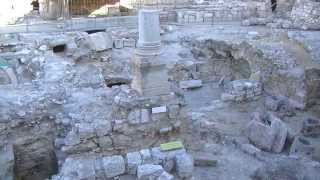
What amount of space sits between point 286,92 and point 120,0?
919cm

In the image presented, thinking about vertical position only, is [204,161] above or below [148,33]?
below

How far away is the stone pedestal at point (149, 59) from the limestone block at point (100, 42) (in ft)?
16.5

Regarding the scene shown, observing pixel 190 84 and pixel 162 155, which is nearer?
pixel 162 155

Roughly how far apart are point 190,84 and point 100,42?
3.23 meters

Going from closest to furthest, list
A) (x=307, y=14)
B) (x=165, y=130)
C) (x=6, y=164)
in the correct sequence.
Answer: (x=6, y=164)
(x=165, y=130)
(x=307, y=14)

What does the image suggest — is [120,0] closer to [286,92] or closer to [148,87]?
[286,92]

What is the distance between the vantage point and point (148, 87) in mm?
9188

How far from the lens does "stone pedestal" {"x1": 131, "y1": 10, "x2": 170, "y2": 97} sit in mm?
9156

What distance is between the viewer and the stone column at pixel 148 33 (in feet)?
30.1

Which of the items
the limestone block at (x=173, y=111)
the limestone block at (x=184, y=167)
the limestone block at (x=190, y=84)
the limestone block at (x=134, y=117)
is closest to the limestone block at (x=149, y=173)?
the limestone block at (x=184, y=167)

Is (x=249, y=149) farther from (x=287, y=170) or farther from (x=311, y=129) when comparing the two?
(x=311, y=129)

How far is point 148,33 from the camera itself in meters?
9.20

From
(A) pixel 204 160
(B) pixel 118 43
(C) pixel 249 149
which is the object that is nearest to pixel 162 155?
(A) pixel 204 160

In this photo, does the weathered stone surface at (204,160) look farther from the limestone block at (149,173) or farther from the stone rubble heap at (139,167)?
the limestone block at (149,173)
